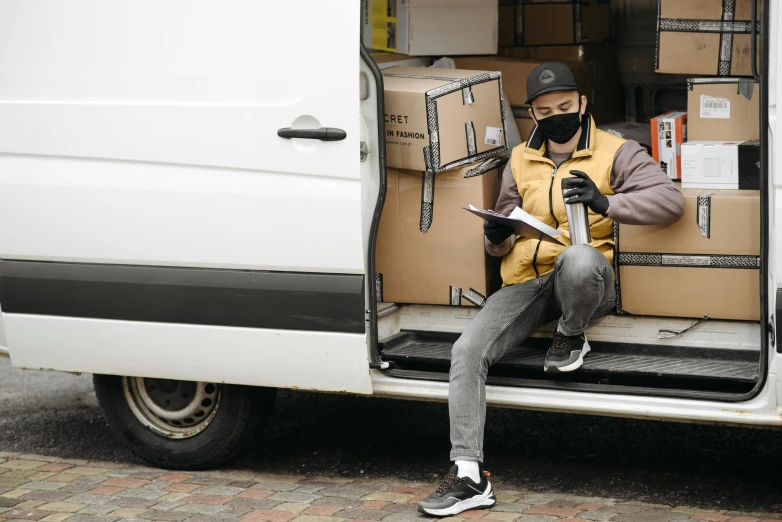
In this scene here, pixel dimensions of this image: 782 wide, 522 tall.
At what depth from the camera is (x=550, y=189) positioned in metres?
4.48

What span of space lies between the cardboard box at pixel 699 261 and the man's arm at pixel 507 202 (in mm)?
420

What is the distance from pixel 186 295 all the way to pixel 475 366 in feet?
3.82

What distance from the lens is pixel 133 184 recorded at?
14.9 feet

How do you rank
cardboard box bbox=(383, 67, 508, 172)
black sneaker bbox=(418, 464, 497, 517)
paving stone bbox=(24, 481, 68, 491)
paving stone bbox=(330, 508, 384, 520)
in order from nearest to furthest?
1. black sneaker bbox=(418, 464, 497, 517)
2. paving stone bbox=(330, 508, 384, 520)
3. cardboard box bbox=(383, 67, 508, 172)
4. paving stone bbox=(24, 481, 68, 491)

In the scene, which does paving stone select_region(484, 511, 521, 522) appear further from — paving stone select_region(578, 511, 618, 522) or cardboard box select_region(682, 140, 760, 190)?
cardboard box select_region(682, 140, 760, 190)

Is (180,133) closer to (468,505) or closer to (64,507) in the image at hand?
(64,507)

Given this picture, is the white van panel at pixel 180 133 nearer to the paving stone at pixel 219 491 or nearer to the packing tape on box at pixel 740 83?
the paving stone at pixel 219 491

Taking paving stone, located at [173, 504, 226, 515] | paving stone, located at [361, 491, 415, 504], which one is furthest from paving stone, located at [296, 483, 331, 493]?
paving stone, located at [173, 504, 226, 515]

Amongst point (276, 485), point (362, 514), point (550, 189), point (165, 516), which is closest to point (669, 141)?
point (550, 189)

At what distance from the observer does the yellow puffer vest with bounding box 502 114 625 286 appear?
14.5 ft

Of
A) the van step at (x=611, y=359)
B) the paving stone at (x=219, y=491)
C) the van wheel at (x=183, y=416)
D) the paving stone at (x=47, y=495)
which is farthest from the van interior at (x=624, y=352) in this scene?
the paving stone at (x=47, y=495)

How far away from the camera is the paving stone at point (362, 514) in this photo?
427cm

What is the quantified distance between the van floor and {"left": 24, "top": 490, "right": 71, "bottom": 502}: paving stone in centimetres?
139

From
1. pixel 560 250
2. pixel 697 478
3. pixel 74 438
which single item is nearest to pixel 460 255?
pixel 560 250
